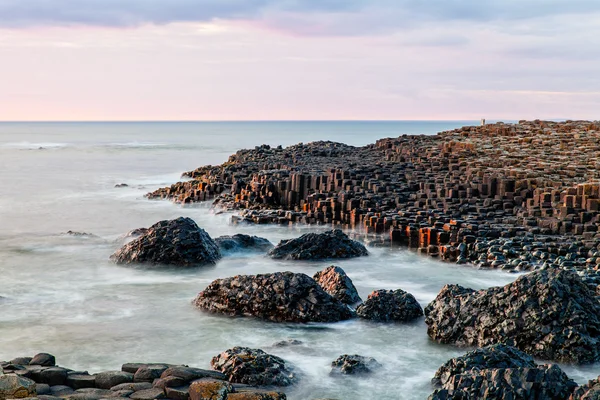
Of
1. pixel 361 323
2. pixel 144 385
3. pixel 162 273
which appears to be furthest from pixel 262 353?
pixel 162 273

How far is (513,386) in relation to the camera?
562 centimetres

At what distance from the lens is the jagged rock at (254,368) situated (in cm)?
686

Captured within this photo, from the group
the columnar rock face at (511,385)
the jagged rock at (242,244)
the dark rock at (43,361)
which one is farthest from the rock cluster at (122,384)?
the jagged rock at (242,244)

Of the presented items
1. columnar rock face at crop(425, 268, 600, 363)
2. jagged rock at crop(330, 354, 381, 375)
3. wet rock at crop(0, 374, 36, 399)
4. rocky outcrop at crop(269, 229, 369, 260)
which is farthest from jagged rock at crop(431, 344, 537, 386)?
rocky outcrop at crop(269, 229, 369, 260)

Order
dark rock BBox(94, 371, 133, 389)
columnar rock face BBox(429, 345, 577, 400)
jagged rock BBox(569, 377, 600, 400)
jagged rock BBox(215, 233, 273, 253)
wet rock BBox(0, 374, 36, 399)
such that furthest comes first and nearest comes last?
jagged rock BBox(215, 233, 273, 253), dark rock BBox(94, 371, 133, 389), wet rock BBox(0, 374, 36, 399), columnar rock face BBox(429, 345, 577, 400), jagged rock BBox(569, 377, 600, 400)

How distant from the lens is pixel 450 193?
53.9 ft

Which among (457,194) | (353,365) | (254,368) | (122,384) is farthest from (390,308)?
(457,194)

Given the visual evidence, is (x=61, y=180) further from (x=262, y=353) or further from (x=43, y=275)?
(x=262, y=353)

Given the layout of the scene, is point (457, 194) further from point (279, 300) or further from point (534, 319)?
point (534, 319)

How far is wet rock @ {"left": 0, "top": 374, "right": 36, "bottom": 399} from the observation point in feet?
18.8

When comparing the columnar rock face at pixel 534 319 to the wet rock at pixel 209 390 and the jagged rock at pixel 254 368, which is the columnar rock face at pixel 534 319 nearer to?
the jagged rock at pixel 254 368

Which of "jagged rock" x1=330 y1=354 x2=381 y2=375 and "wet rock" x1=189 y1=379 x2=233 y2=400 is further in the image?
"jagged rock" x1=330 y1=354 x2=381 y2=375

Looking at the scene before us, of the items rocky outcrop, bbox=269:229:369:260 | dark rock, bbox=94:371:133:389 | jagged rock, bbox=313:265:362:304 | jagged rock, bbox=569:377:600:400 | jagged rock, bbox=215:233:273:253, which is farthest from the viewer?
jagged rock, bbox=215:233:273:253

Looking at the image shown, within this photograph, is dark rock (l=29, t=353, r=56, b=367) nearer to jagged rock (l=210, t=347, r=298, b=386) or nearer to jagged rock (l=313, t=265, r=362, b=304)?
jagged rock (l=210, t=347, r=298, b=386)
